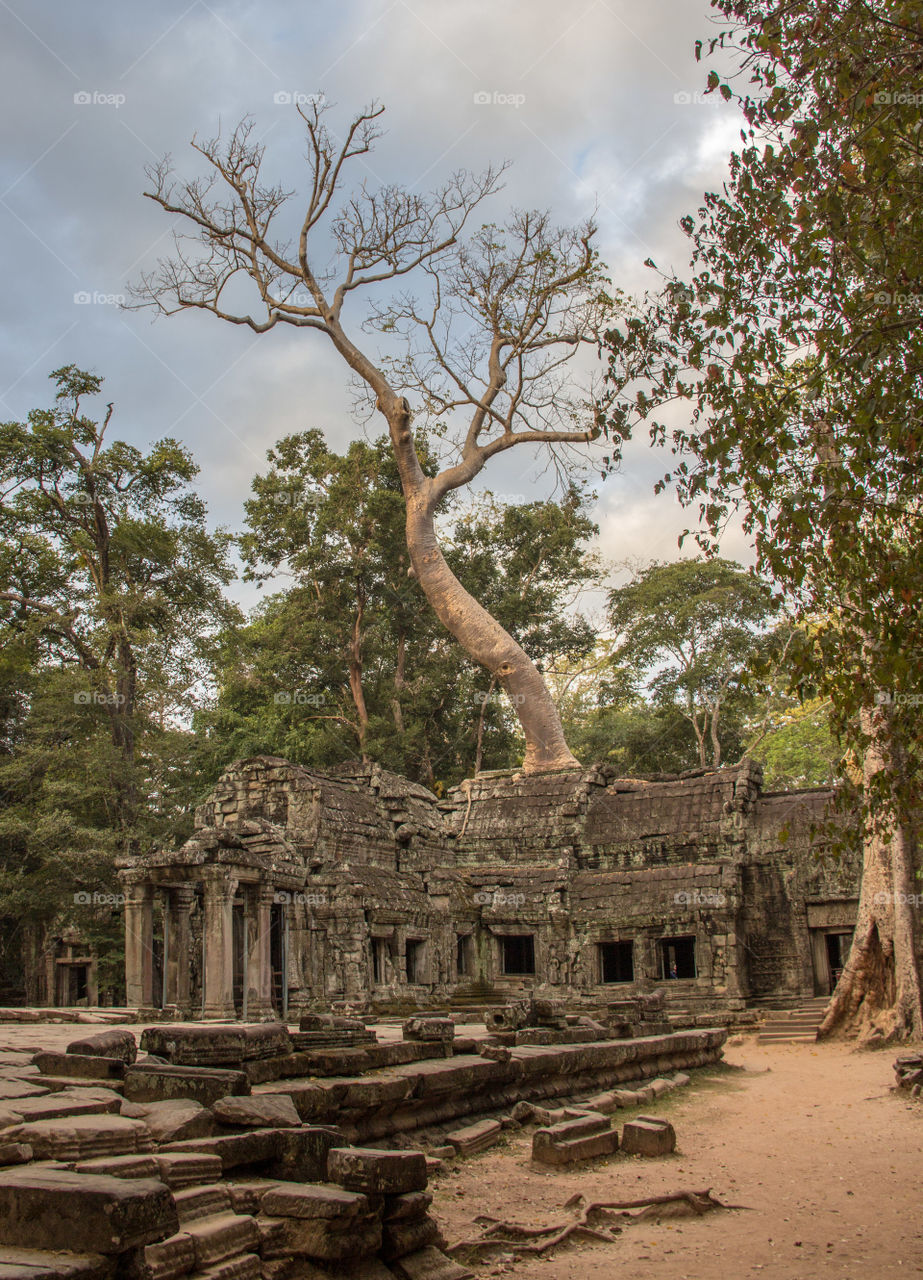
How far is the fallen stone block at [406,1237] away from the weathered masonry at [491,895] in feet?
35.3

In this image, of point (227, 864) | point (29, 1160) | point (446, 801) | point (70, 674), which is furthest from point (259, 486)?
point (29, 1160)

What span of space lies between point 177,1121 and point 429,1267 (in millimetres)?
1341

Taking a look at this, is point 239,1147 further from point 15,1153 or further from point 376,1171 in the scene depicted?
point 15,1153

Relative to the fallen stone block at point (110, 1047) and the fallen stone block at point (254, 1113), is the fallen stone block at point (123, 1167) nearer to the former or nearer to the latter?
the fallen stone block at point (254, 1113)

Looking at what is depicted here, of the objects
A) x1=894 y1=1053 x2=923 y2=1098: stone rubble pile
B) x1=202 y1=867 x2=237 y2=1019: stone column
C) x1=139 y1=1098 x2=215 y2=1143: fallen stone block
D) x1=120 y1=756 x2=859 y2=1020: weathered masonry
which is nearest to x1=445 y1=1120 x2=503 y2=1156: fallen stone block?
x1=139 y1=1098 x2=215 y2=1143: fallen stone block

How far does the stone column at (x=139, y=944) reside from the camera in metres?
15.6

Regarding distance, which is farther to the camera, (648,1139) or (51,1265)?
(648,1139)

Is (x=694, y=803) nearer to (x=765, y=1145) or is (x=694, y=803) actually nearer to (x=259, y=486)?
(x=765, y=1145)

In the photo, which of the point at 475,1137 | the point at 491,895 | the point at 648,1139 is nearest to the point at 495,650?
the point at 491,895

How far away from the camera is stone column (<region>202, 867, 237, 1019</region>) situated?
49.2 ft

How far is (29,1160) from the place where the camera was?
13.6 ft

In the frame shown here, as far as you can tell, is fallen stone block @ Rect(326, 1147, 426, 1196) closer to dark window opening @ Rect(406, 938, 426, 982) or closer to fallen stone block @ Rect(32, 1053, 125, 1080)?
fallen stone block @ Rect(32, 1053, 125, 1080)


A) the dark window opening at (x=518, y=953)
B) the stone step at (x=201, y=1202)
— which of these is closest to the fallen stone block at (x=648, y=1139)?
the stone step at (x=201, y=1202)

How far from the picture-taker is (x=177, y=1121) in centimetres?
505
